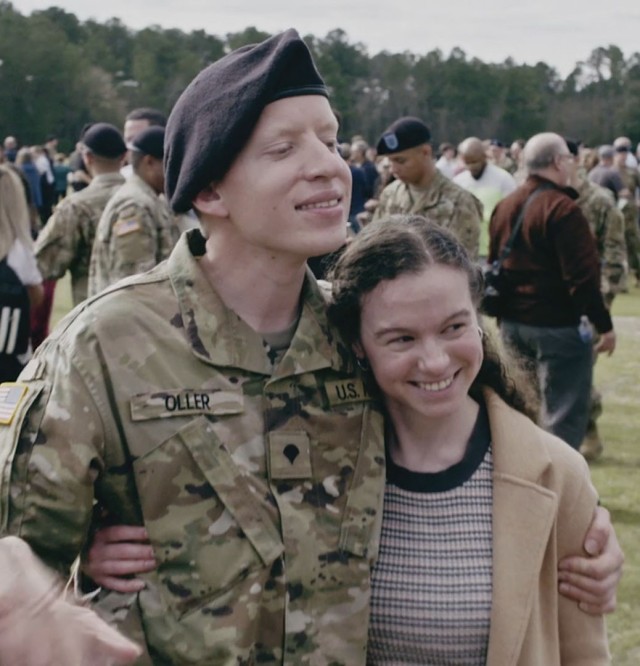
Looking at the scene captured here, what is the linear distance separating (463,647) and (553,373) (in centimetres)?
434

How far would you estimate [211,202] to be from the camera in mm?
2262

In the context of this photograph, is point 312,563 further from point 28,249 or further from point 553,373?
point 553,373

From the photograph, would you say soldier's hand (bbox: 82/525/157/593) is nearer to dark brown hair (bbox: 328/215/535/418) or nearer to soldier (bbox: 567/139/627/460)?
dark brown hair (bbox: 328/215/535/418)

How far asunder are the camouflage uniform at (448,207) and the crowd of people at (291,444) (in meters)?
4.53

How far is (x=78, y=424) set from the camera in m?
2.02

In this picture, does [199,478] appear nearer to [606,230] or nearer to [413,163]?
[413,163]

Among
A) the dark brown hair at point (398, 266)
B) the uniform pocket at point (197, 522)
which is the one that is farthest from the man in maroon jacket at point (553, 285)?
the uniform pocket at point (197, 522)

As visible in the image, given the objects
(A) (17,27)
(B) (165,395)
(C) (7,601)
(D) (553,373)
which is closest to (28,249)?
(D) (553,373)

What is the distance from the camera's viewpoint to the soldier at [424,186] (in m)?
6.94

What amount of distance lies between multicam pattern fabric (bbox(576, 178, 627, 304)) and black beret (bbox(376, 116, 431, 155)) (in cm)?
201

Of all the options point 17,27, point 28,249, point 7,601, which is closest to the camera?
point 7,601

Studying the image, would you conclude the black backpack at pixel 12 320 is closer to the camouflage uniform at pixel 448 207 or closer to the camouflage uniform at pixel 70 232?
the camouflage uniform at pixel 70 232

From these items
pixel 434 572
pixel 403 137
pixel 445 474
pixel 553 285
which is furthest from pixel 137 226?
pixel 434 572

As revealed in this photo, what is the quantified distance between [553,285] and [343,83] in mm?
62848
